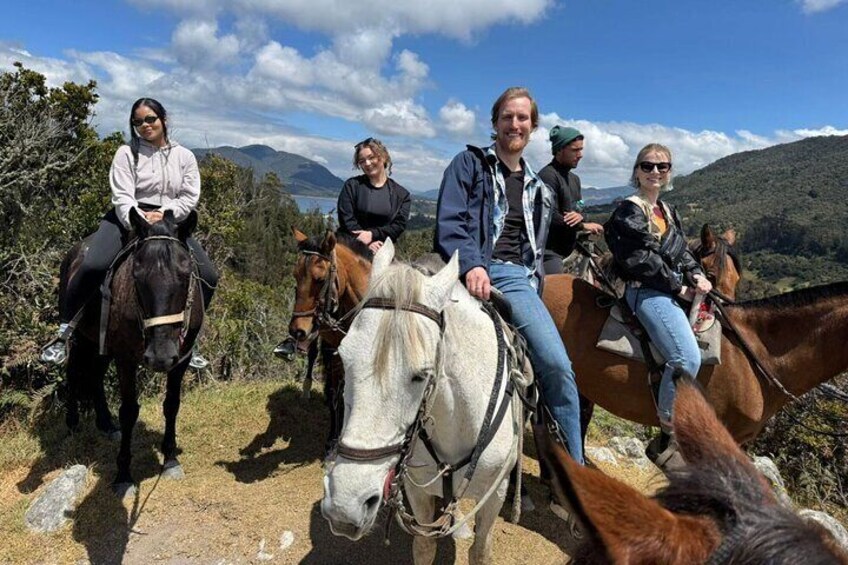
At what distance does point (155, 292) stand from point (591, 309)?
3.66 meters

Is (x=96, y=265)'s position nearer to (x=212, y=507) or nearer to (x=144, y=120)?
(x=144, y=120)

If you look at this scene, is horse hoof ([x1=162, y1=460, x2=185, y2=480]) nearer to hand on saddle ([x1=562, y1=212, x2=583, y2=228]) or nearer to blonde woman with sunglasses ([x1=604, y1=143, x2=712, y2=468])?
blonde woman with sunglasses ([x1=604, y1=143, x2=712, y2=468])

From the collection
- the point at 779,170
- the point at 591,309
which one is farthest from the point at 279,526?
the point at 779,170

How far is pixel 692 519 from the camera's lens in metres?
0.95

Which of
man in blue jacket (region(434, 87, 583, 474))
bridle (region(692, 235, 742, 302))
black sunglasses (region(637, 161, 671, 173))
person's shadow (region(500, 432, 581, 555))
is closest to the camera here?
man in blue jacket (region(434, 87, 583, 474))

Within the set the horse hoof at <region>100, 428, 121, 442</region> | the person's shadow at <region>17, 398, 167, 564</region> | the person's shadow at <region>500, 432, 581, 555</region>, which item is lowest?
the person's shadow at <region>17, 398, 167, 564</region>

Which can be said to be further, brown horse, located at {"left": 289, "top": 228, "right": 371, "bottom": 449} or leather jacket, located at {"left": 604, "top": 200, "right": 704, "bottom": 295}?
brown horse, located at {"left": 289, "top": 228, "right": 371, "bottom": 449}

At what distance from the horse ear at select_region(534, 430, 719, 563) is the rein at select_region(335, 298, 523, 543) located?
1.10 meters

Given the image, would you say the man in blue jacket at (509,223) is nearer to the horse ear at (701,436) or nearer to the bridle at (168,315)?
the horse ear at (701,436)

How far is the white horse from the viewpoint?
5.94 ft

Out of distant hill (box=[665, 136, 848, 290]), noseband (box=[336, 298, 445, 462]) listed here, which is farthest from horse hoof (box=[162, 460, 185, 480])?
distant hill (box=[665, 136, 848, 290])

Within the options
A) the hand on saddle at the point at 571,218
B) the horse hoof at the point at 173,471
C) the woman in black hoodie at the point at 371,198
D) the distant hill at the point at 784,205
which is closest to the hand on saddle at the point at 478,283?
the woman in black hoodie at the point at 371,198

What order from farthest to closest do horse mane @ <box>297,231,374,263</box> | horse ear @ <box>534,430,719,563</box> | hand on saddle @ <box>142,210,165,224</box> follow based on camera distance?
horse mane @ <box>297,231,374,263</box> → hand on saddle @ <box>142,210,165,224</box> → horse ear @ <box>534,430,719,563</box>

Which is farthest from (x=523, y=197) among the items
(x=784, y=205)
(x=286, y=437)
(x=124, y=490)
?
(x=784, y=205)
